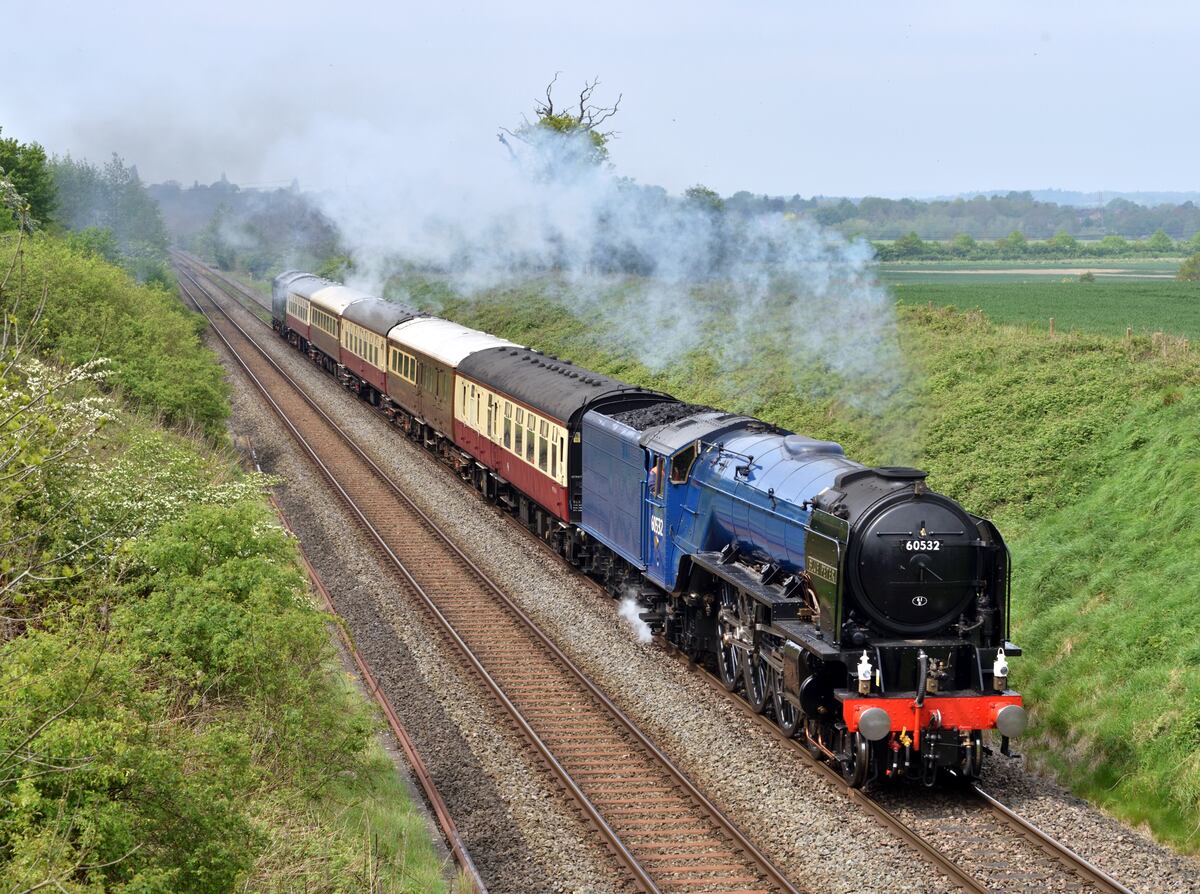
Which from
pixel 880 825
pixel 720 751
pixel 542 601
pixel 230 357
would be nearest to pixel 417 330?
pixel 542 601

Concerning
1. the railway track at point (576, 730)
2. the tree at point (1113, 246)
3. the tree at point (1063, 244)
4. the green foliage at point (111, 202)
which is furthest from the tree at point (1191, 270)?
the green foliage at point (111, 202)

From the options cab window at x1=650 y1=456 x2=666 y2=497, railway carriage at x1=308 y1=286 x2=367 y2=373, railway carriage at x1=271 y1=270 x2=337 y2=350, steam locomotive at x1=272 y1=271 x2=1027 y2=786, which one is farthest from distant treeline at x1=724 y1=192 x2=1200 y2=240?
railway carriage at x1=271 y1=270 x2=337 y2=350

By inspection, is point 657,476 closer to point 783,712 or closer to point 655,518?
point 655,518

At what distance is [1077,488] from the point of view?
19.6 m

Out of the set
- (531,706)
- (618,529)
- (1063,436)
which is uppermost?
(1063,436)

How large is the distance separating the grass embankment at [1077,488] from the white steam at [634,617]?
545cm

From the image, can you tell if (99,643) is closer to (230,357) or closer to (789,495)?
(789,495)

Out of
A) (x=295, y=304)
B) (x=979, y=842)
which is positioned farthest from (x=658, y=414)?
(x=295, y=304)

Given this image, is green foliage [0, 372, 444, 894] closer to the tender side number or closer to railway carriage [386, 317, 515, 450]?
the tender side number

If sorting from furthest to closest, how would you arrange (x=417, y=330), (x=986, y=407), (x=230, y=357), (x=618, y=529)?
1. (x=230, y=357)
2. (x=417, y=330)
3. (x=986, y=407)
4. (x=618, y=529)

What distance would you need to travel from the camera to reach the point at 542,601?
806 inches

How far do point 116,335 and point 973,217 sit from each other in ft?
125

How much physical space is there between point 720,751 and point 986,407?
12549 millimetres

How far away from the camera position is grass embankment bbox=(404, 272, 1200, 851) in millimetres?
12984
